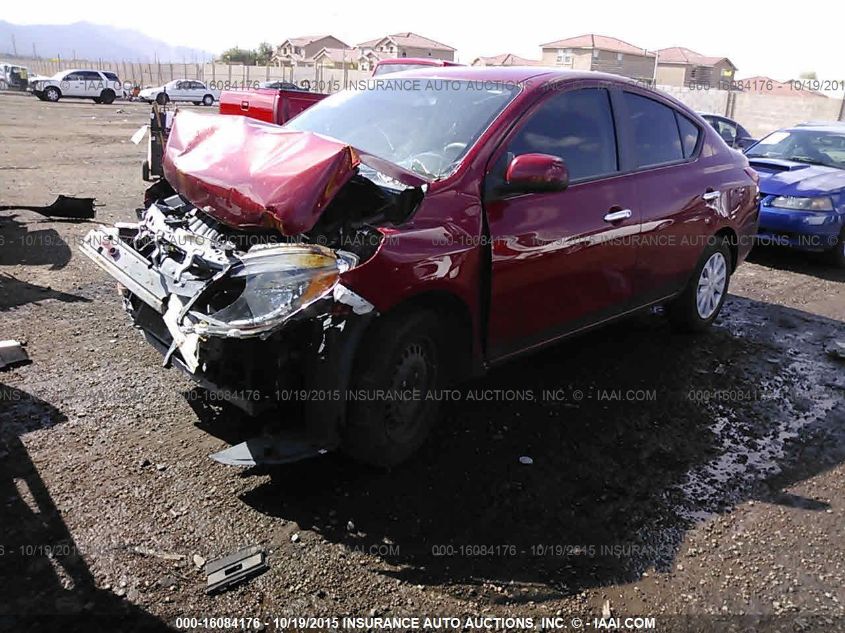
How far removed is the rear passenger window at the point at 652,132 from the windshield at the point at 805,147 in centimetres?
524

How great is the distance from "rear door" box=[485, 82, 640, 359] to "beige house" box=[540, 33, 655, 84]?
65930mm

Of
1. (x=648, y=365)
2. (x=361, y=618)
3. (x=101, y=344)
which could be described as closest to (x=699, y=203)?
(x=648, y=365)

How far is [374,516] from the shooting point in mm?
3152

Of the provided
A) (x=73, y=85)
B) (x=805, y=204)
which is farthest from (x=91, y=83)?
(x=805, y=204)

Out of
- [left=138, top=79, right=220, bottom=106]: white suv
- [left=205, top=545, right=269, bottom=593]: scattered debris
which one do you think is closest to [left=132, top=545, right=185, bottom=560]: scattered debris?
[left=205, top=545, right=269, bottom=593]: scattered debris

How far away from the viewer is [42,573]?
8.75 feet

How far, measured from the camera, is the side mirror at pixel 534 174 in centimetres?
350

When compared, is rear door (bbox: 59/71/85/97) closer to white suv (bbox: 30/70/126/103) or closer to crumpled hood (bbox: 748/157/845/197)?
white suv (bbox: 30/70/126/103)

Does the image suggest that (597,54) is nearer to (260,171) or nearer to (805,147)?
(805,147)

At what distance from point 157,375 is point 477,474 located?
2.14 metres

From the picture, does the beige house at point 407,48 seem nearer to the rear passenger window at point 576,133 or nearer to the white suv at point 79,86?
the white suv at point 79,86

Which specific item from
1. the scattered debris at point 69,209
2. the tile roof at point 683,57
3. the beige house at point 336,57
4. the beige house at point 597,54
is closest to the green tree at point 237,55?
the beige house at point 336,57

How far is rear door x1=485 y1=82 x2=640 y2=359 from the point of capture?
365cm

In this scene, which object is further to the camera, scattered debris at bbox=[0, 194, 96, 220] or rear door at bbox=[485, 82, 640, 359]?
scattered debris at bbox=[0, 194, 96, 220]
